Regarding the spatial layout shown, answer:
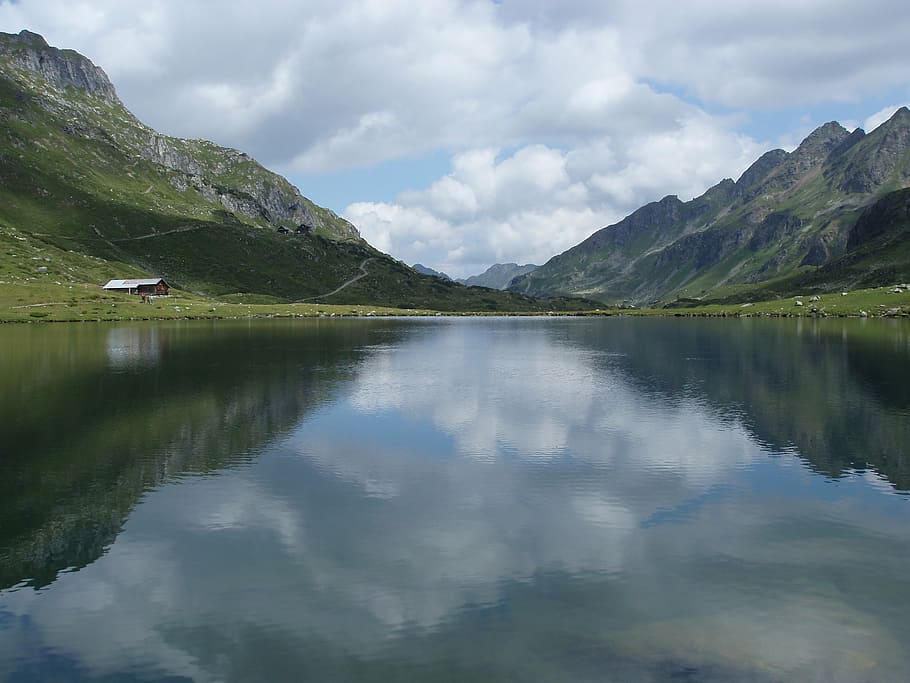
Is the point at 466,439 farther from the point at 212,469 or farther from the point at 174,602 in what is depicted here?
the point at 174,602

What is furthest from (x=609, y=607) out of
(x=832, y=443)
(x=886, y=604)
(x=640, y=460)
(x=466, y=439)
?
(x=832, y=443)

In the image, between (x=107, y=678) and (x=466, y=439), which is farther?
(x=466, y=439)

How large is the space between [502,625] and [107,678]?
10.8 metres

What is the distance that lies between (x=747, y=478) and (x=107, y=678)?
31236mm

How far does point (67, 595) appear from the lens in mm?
20703

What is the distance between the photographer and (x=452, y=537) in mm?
26000

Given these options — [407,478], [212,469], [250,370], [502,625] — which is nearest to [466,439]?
[407,478]

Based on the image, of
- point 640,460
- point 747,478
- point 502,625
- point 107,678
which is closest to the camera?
point 107,678

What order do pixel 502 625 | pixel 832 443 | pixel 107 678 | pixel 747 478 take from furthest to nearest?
pixel 832 443 → pixel 747 478 → pixel 502 625 → pixel 107 678

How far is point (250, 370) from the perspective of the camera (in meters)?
Result: 77.1

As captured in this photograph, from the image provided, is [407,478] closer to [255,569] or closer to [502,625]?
[255,569]

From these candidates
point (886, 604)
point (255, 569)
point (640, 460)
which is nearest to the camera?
point (886, 604)

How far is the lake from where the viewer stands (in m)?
17.4

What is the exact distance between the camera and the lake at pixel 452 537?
17.4 meters
